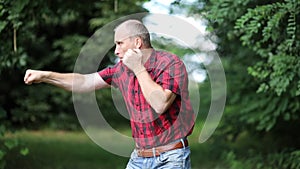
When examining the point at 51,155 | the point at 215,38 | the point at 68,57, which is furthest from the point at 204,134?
the point at 68,57

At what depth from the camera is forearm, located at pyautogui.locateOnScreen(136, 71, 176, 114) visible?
11.6 ft

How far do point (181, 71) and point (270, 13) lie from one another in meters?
2.31

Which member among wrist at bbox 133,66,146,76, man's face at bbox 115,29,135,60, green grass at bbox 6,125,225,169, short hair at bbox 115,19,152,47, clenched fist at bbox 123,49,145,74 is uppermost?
short hair at bbox 115,19,152,47

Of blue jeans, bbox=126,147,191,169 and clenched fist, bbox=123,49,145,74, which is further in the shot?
blue jeans, bbox=126,147,191,169

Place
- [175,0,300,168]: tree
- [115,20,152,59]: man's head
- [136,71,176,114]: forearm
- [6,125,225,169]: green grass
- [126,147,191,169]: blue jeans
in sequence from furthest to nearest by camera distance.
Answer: [6,125,225,169]: green grass
[175,0,300,168]: tree
[115,20,152,59]: man's head
[126,147,191,169]: blue jeans
[136,71,176,114]: forearm

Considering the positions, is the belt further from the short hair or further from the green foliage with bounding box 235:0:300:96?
the green foliage with bounding box 235:0:300:96

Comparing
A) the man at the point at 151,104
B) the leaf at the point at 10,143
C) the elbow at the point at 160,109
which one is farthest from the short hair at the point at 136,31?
the leaf at the point at 10,143

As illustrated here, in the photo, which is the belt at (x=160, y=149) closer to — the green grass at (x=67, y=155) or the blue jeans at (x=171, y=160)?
the blue jeans at (x=171, y=160)

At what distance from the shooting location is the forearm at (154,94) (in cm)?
352

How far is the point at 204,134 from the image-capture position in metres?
4.67

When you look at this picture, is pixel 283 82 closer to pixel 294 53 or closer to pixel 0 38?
pixel 294 53

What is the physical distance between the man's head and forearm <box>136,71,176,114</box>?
1.13 ft

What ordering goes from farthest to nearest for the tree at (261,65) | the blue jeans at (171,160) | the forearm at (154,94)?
1. the tree at (261,65)
2. the blue jeans at (171,160)
3. the forearm at (154,94)

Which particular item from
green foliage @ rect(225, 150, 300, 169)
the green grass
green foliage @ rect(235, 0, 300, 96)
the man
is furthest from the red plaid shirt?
the green grass
